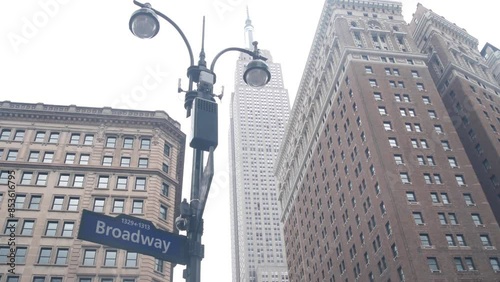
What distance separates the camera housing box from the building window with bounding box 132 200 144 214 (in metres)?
41.0

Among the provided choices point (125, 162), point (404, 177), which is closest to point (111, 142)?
point (125, 162)

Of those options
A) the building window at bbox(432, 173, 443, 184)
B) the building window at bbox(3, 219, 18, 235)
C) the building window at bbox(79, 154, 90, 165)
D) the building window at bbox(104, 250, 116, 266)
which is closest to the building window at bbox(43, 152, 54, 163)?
the building window at bbox(79, 154, 90, 165)

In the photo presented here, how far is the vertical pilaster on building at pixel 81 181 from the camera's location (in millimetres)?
42250

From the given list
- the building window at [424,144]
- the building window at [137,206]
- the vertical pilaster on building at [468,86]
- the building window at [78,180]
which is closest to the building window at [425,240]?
the building window at [424,144]

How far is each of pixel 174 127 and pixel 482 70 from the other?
68.2 metres

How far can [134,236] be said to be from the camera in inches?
290

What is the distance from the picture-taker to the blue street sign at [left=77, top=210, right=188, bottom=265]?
7.01 meters

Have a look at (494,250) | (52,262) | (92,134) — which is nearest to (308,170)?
(494,250)

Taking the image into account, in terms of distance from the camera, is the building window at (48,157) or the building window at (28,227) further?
the building window at (48,157)

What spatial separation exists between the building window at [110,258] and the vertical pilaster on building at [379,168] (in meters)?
32.2

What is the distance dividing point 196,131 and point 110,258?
3918cm

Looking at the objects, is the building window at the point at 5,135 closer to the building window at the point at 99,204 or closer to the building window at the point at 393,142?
the building window at the point at 99,204

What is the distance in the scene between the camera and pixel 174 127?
5697 cm

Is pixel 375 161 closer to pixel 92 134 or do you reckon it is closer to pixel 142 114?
pixel 142 114
